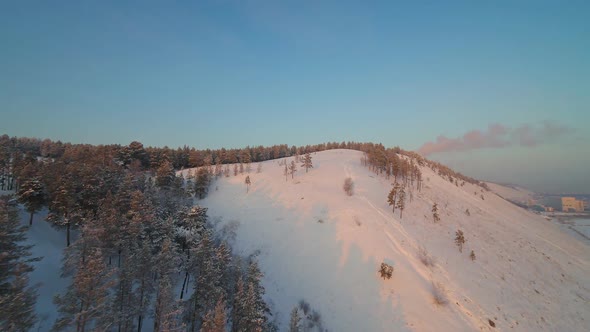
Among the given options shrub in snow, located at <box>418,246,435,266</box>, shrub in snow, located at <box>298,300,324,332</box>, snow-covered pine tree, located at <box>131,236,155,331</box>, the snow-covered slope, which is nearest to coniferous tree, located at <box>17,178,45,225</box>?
snow-covered pine tree, located at <box>131,236,155,331</box>

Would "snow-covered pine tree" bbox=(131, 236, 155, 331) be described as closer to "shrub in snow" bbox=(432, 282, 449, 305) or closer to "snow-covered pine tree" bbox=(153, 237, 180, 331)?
"snow-covered pine tree" bbox=(153, 237, 180, 331)

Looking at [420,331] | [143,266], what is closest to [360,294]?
[420,331]

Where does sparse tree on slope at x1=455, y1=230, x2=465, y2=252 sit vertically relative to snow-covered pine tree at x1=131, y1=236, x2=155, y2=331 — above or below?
below

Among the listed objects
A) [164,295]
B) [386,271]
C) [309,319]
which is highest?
[164,295]

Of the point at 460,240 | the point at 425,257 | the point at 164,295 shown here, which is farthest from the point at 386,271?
the point at 164,295

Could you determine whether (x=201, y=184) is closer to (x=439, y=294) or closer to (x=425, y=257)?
(x=425, y=257)

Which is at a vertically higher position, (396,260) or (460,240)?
(460,240)

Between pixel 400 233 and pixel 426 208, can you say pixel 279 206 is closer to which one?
pixel 400 233
